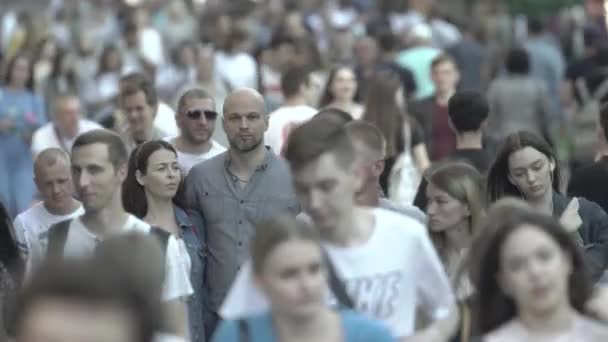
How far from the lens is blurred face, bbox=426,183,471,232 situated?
9.61 m

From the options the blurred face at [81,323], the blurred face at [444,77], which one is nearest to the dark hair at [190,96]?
the blurred face at [444,77]

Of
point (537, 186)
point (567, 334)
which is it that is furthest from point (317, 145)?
point (537, 186)

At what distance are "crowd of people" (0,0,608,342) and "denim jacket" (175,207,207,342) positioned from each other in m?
0.02

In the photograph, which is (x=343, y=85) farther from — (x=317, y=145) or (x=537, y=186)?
(x=317, y=145)

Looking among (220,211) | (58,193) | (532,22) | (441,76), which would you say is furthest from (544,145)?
(532,22)

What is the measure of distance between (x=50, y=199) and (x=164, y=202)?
2.61 feet

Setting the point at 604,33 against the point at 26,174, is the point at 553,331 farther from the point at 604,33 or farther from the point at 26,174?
the point at 604,33

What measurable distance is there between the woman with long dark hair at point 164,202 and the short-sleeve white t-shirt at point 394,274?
3.29m

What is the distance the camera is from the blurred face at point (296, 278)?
6.28 m

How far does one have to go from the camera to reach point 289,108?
46.2 feet

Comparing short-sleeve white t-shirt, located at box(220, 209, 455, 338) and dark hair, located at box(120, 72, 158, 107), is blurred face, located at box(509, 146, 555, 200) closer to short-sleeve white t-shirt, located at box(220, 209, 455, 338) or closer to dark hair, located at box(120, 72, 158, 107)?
short-sleeve white t-shirt, located at box(220, 209, 455, 338)

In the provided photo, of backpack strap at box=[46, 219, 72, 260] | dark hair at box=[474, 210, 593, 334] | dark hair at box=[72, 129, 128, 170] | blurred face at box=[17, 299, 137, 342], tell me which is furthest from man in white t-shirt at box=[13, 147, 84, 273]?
blurred face at box=[17, 299, 137, 342]

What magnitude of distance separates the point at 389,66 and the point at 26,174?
13.9ft

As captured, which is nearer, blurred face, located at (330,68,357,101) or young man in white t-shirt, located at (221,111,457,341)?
young man in white t-shirt, located at (221,111,457,341)
